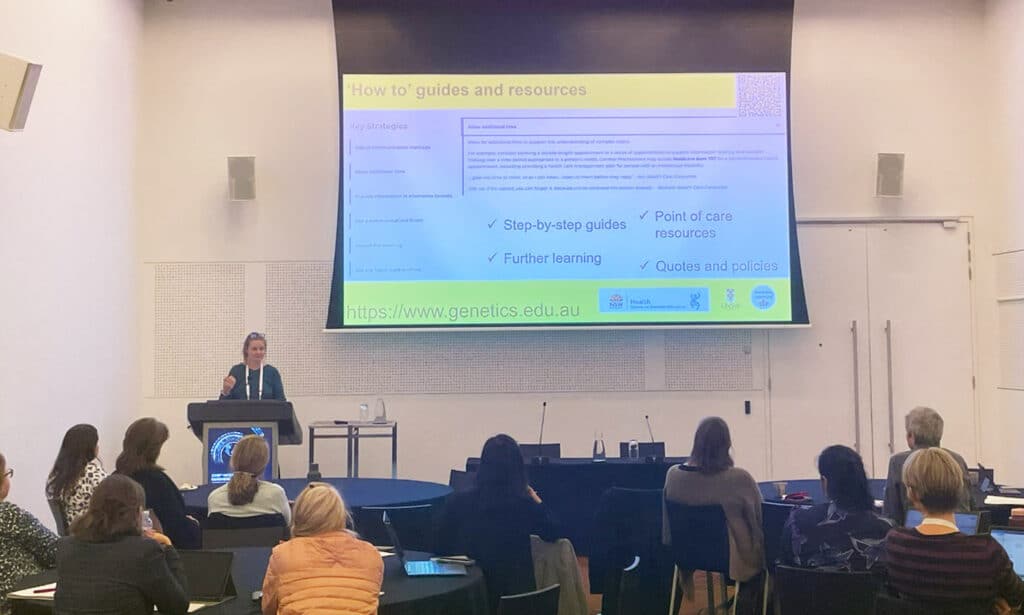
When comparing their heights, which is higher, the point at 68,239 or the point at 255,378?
the point at 68,239

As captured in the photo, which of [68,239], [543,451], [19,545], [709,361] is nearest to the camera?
[19,545]

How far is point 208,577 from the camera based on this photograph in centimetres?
289

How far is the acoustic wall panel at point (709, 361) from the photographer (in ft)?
24.7

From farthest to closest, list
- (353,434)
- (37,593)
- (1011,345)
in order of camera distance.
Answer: (1011,345)
(353,434)
(37,593)

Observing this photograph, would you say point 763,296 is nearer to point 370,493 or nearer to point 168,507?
point 370,493

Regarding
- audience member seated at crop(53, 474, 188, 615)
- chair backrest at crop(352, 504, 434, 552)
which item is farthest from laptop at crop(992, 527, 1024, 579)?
audience member seated at crop(53, 474, 188, 615)

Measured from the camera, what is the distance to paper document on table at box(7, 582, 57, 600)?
2.81 meters

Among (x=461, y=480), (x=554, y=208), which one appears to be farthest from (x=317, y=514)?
(x=554, y=208)

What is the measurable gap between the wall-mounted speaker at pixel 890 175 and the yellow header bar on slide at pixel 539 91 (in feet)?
4.44

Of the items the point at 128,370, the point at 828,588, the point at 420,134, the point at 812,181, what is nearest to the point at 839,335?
the point at 812,181

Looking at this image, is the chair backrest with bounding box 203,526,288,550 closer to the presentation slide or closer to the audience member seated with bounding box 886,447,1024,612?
the audience member seated with bounding box 886,447,1024,612

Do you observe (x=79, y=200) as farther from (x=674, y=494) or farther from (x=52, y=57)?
(x=674, y=494)

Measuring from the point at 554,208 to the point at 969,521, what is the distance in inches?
184

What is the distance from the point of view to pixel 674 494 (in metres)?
4.28
